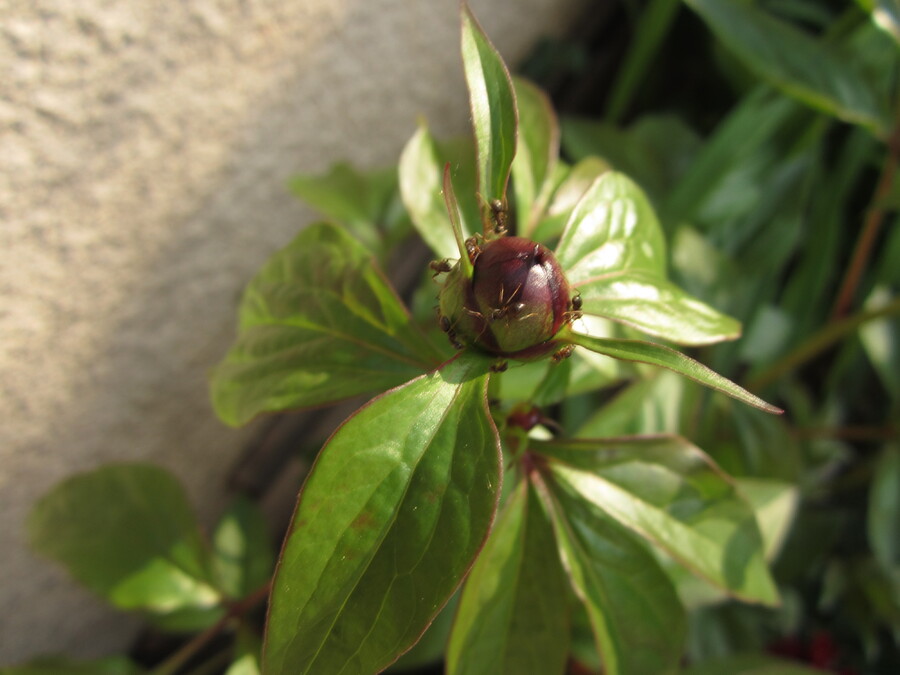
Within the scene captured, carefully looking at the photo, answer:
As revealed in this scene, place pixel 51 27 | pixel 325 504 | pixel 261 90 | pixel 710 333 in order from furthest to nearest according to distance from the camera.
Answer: pixel 261 90, pixel 51 27, pixel 710 333, pixel 325 504

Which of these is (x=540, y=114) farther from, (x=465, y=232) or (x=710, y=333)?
(x=710, y=333)

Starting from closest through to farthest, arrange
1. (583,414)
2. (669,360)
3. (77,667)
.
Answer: (669,360)
(77,667)
(583,414)

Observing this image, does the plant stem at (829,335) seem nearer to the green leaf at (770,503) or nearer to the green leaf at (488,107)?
the green leaf at (770,503)

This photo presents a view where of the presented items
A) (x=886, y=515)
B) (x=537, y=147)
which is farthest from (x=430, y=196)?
(x=886, y=515)

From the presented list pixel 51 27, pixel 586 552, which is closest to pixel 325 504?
pixel 586 552

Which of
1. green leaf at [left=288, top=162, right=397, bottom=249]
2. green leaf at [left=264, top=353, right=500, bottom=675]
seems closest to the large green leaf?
green leaf at [left=288, top=162, right=397, bottom=249]

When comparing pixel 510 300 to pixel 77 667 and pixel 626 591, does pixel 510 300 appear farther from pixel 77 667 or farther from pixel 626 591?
pixel 77 667
